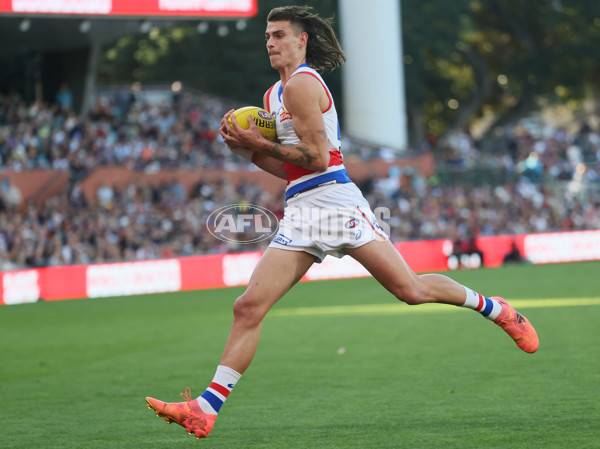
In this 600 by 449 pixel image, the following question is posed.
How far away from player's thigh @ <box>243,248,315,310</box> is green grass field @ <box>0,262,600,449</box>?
3.10ft

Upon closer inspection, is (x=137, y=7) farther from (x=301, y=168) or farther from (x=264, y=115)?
(x=301, y=168)

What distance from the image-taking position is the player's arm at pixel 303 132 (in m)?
5.77

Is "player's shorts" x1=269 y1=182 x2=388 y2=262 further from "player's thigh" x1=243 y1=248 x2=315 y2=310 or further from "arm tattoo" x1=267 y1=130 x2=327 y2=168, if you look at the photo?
"arm tattoo" x1=267 y1=130 x2=327 y2=168

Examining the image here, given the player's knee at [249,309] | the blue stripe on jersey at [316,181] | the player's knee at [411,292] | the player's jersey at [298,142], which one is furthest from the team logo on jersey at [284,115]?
the player's knee at [411,292]

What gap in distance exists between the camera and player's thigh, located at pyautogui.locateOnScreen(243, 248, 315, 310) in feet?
19.0

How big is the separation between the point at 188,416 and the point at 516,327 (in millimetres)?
2295

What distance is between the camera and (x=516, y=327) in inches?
258

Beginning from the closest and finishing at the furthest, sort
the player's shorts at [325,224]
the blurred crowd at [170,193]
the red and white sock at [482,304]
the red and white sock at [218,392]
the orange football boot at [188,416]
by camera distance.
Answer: the orange football boot at [188,416] → the red and white sock at [218,392] → the player's shorts at [325,224] → the red and white sock at [482,304] → the blurred crowd at [170,193]

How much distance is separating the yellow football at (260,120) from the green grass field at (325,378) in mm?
1916

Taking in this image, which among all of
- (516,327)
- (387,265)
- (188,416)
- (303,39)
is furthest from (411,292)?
(303,39)

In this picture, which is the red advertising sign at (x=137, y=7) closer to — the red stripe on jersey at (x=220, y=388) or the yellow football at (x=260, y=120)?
the yellow football at (x=260, y=120)

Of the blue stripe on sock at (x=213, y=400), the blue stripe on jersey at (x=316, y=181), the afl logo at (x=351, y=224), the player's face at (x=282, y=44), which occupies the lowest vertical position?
the blue stripe on sock at (x=213, y=400)

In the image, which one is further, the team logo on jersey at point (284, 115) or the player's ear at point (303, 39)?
the player's ear at point (303, 39)

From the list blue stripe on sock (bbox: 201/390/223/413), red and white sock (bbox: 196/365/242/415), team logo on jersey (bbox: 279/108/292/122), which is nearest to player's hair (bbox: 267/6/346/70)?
team logo on jersey (bbox: 279/108/292/122)
